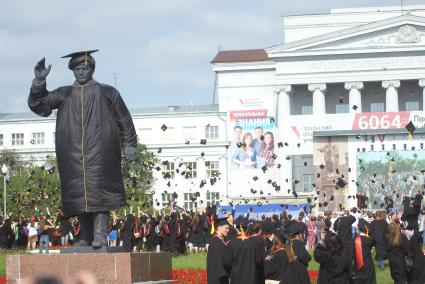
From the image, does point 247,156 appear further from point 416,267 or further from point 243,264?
point 243,264

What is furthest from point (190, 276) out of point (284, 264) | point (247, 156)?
point (247, 156)

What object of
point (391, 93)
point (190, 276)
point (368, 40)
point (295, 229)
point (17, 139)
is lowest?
point (190, 276)

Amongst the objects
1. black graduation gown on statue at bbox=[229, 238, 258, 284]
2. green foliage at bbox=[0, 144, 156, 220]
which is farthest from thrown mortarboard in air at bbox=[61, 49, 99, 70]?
green foliage at bbox=[0, 144, 156, 220]

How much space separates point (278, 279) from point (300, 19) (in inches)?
3077

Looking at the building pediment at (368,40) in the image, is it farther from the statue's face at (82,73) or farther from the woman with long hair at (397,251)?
the statue's face at (82,73)

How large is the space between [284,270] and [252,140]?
2879 inches

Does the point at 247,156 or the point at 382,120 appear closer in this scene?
the point at 382,120

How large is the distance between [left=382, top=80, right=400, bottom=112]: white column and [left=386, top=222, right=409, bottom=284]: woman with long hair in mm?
71352

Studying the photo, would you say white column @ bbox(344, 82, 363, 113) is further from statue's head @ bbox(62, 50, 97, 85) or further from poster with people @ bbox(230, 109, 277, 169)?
statue's head @ bbox(62, 50, 97, 85)

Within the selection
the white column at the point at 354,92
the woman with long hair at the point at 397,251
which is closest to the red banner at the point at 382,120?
the white column at the point at 354,92

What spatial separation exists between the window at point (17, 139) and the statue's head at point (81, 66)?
86.7 meters

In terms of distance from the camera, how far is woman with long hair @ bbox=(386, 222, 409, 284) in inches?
727

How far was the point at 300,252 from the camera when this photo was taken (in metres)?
16.1

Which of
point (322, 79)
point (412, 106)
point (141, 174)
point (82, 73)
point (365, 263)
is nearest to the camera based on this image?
point (82, 73)
